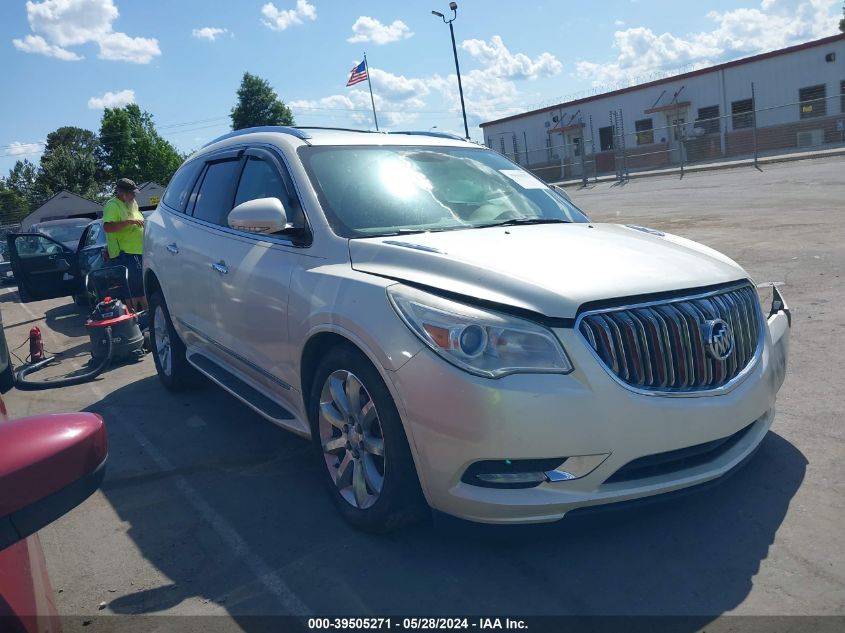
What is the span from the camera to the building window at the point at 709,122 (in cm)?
3700

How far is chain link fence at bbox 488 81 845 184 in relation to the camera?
1268 inches

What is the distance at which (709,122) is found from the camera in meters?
38.0

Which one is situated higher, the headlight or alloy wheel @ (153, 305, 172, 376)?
the headlight

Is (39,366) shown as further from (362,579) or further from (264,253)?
Result: (362,579)

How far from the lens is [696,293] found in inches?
126

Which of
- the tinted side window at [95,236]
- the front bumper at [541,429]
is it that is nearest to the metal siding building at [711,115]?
the tinted side window at [95,236]

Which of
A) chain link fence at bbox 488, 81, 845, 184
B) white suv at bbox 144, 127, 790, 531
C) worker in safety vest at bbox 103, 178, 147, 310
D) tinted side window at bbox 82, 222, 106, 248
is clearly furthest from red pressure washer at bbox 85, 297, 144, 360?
chain link fence at bbox 488, 81, 845, 184

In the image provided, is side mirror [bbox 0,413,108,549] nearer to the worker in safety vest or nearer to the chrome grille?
the chrome grille

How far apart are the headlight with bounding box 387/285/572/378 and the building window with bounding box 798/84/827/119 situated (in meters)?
36.2

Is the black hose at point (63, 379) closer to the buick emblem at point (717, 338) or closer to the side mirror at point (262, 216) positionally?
the side mirror at point (262, 216)

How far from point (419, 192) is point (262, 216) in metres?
0.90

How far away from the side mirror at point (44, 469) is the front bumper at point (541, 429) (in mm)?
1469

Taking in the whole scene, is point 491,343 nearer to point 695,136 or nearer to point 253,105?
point 695,136

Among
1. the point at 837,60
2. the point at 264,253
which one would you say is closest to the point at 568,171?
the point at 837,60
